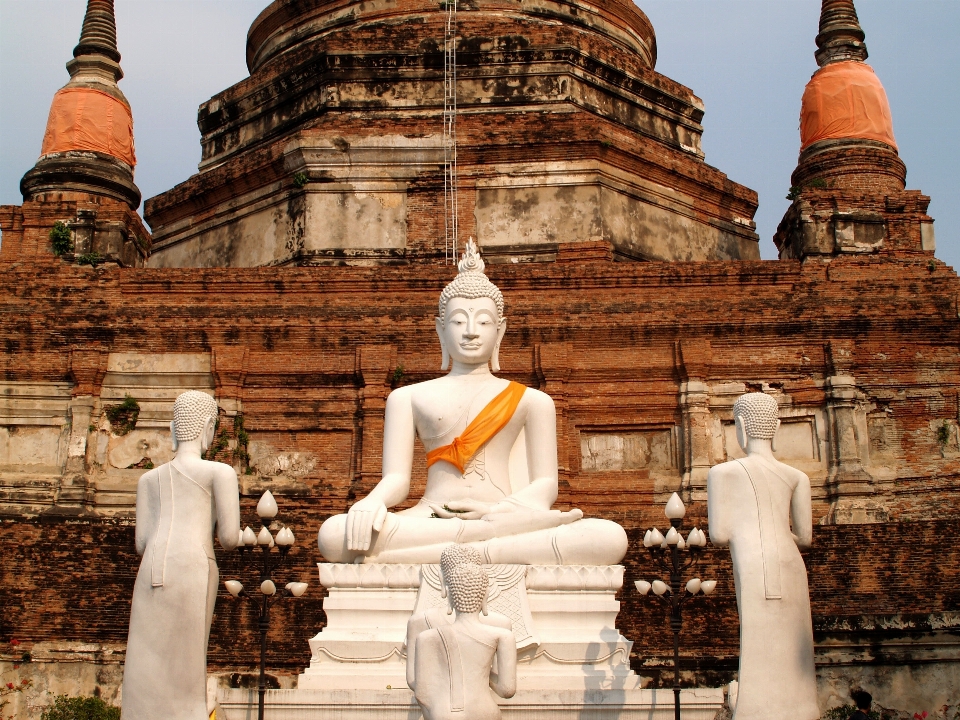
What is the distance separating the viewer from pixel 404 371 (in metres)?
19.2

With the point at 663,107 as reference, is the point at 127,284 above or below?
below

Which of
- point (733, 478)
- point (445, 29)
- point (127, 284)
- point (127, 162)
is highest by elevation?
point (445, 29)

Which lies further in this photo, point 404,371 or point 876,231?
point 876,231

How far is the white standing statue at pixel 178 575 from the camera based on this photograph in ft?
29.6

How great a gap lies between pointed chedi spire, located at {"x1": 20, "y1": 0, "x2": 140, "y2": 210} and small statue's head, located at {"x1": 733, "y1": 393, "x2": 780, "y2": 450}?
1628 cm

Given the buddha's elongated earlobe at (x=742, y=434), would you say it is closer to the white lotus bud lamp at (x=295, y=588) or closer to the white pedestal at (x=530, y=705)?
the white pedestal at (x=530, y=705)

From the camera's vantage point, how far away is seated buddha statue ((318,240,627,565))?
35.0ft

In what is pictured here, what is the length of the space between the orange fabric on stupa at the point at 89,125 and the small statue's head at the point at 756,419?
16.9 metres

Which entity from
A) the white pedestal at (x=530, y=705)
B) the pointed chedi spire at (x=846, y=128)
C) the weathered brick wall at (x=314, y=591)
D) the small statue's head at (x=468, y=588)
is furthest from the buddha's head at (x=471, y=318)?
the pointed chedi spire at (x=846, y=128)

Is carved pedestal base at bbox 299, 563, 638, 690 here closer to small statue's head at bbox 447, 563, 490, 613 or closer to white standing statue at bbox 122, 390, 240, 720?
white standing statue at bbox 122, 390, 240, 720

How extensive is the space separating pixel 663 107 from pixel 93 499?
451 inches

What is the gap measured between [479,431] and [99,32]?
56.0 ft

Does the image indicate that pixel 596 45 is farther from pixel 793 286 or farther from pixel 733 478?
pixel 733 478

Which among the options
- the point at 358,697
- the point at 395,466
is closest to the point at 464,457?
the point at 395,466
